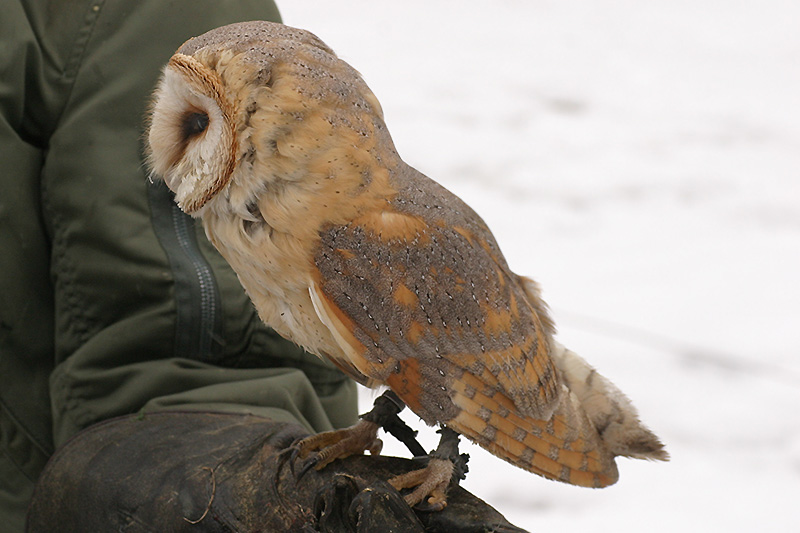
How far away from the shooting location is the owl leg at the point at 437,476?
0.86m

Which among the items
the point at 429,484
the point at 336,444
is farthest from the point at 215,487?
the point at 429,484

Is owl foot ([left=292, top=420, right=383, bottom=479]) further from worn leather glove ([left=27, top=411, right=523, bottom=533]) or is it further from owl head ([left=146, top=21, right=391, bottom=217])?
owl head ([left=146, top=21, right=391, bottom=217])

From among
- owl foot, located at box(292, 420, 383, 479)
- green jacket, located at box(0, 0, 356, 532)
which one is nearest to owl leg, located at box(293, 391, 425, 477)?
owl foot, located at box(292, 420, 383, 479)

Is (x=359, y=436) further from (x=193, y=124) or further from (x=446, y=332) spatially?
(x=193, y=124)

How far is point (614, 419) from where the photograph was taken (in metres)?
0.95

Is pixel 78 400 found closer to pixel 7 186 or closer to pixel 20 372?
pixel 20 372

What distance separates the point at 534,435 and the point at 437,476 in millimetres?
111

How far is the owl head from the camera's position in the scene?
2.51 ft

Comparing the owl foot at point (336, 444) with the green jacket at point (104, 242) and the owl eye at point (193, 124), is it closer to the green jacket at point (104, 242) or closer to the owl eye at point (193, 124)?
the green jacket at point (104, 242)

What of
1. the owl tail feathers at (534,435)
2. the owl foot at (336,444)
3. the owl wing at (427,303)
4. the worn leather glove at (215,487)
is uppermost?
the owl wing at (427,303)

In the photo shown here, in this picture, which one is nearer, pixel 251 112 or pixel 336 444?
pixel 251 112

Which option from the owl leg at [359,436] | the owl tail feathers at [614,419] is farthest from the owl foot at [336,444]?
the owl tail feathers at [614,419]

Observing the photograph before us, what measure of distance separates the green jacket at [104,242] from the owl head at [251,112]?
0.38m

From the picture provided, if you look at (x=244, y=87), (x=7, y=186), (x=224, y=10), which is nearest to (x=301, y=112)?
(x=244, y=87)
